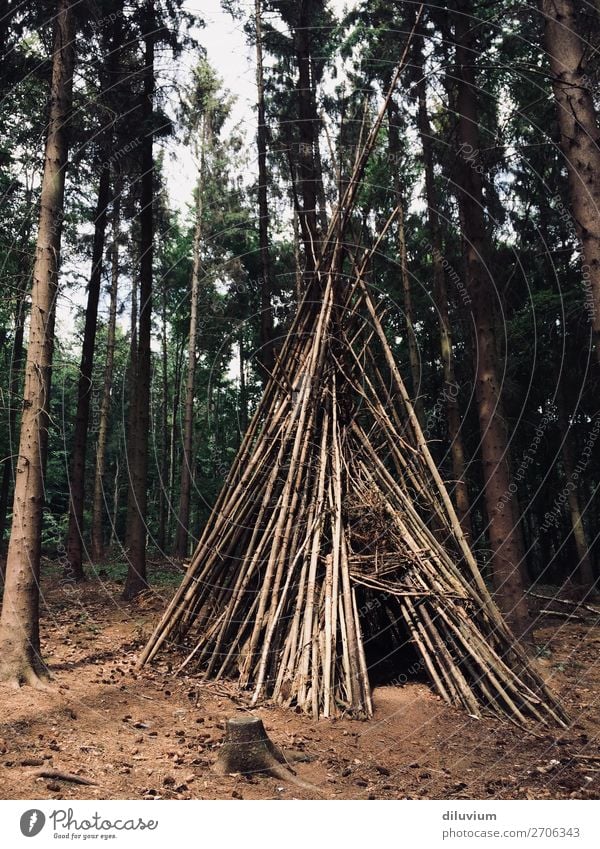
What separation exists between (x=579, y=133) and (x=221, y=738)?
16.7 ft

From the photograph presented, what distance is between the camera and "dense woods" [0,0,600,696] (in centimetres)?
602

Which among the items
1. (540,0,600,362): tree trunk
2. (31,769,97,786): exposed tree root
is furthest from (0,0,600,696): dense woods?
(31,769,97,786): exposed tree root

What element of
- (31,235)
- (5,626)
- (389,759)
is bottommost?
(389,759)

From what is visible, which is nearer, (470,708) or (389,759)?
(389,759)

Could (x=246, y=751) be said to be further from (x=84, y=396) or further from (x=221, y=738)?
(x=84, y=396)

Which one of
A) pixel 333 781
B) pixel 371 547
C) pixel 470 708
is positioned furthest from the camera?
pixel 371 547

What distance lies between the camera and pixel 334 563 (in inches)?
229

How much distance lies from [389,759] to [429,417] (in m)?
13.0

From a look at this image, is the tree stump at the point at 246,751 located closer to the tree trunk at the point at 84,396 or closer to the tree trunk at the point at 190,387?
the tree trunk at the point at 84,396

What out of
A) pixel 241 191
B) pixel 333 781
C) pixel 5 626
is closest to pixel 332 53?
pixel 241 191

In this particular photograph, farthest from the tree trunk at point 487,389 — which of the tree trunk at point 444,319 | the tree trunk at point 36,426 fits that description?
the tree trunk at point 36,426

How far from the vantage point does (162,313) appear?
23.1m

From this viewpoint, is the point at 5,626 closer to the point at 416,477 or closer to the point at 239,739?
the point at 239,739

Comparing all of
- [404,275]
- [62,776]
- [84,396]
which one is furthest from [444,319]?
[62,776]
